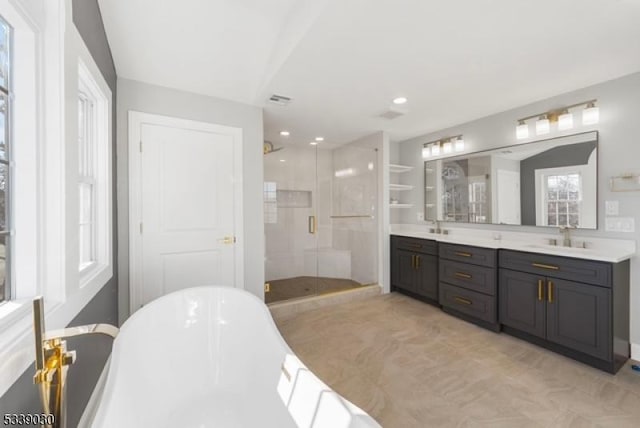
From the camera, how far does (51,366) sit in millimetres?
899

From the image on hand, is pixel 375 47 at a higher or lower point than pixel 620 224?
higher

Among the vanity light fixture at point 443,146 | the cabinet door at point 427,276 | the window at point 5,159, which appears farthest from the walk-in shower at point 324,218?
the window at point 5,159

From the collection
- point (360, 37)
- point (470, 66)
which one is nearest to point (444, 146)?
point (470, 66)

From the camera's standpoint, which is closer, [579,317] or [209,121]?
[579,317]

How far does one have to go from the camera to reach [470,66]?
2.11m

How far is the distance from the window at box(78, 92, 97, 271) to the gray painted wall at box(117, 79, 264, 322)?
38 centimetres

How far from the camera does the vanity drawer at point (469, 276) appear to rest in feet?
9.04

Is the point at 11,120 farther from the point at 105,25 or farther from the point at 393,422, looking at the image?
the point at 393,422

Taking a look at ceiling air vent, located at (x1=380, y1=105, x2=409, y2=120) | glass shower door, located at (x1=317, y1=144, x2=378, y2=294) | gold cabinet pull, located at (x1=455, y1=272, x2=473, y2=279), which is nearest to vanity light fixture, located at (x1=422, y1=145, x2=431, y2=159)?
glass shower door, located at (x1=317, y1=144, x2=378, y2=294)

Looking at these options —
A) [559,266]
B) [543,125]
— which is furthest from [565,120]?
[559,266]

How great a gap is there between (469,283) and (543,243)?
33.3 inches

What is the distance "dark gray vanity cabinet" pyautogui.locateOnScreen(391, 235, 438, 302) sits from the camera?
340cm

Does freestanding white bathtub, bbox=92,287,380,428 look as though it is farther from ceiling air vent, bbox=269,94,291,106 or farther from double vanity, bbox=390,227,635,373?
double vanity, bbox=390,227,635,373

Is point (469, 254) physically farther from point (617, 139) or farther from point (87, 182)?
point (87, 182)
